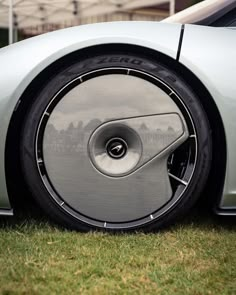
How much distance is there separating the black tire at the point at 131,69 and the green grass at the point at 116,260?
0.39 ft

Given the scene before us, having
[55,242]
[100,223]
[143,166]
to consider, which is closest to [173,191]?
[143,166]

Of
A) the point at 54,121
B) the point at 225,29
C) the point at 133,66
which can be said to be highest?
the point at 225,29

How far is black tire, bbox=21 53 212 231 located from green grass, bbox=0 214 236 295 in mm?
118

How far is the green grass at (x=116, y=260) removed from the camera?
71.9 inches

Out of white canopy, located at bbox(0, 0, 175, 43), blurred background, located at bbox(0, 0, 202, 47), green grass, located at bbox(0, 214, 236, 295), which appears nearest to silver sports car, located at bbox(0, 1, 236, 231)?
green grass, located at bbox(0, 214, 236, 295)

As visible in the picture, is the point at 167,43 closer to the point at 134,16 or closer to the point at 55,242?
the point at 55,242

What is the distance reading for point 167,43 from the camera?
2.25 metres

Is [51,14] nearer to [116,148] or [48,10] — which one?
[48,10]

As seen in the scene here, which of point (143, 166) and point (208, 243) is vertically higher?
point (143, 166)

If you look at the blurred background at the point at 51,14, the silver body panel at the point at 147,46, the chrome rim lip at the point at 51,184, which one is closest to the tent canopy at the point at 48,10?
the blurred background at the point at 51,14

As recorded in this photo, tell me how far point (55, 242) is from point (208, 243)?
0.74 metres

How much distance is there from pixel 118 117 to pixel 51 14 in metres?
11.1

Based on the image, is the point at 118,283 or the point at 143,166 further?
the point at 143,166

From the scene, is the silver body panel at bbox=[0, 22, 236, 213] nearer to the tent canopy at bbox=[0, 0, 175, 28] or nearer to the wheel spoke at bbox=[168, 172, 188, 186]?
the wheel spoke at bbox=[168, 172, 188, 186]
